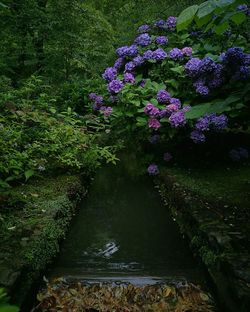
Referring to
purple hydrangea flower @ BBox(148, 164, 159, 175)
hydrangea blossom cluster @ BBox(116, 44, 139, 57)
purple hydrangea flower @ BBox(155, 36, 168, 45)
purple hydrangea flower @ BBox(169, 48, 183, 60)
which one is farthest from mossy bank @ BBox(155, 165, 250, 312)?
purple hydrangea flower @ BBox(155, 36, 168, 45)

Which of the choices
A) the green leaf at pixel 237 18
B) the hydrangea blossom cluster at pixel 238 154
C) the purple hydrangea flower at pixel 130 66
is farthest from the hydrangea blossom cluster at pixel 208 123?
the green leaf at pixel 237 18

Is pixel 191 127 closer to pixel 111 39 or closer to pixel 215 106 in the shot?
pixel 215 106

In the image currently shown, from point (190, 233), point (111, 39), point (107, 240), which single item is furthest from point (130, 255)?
point (111, 39)

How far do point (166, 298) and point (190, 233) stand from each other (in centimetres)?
98

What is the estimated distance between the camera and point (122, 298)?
2797 millimetres

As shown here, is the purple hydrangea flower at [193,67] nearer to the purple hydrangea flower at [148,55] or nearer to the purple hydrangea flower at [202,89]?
the purple hydrangea flower at [202,89]

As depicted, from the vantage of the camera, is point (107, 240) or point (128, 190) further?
point (128, 190)

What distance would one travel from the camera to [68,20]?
28.5 ft

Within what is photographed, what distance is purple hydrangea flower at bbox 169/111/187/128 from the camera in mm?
5031

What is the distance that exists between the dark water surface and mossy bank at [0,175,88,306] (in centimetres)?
17

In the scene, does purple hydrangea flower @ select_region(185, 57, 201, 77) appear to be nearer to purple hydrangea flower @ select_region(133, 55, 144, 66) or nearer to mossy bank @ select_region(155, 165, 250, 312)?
purple hydrangea flower @ select_region(133, 55, 144, 66)

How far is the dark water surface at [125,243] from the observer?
315cm

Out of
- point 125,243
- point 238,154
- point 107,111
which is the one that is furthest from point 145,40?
point 125,243

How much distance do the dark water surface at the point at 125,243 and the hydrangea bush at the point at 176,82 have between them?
0.95 metres
